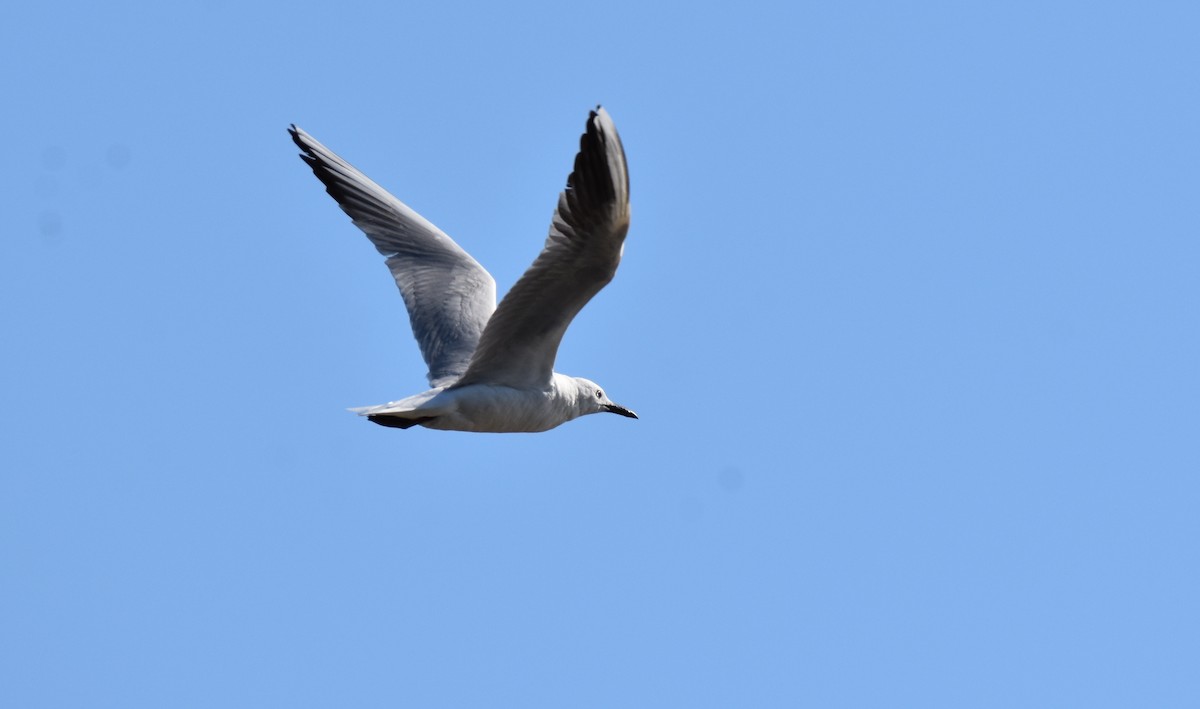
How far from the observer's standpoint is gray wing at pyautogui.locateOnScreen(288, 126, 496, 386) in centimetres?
1325

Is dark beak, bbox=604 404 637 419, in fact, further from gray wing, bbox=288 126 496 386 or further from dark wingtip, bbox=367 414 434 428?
dark wingtip, bbox=367 414 434 428

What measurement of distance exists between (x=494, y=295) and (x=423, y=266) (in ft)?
2.12

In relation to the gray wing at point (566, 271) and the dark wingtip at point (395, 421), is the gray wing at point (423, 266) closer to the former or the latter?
the dark wingtip at point (395, 421)

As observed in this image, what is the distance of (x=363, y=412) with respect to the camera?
11633mm

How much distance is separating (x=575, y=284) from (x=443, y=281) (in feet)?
10.1

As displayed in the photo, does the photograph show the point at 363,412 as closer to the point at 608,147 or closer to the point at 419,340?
the point at 419,340

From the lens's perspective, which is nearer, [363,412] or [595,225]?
[595,225]

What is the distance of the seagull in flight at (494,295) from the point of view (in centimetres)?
1052

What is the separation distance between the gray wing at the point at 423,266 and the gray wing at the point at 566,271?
0.92 m

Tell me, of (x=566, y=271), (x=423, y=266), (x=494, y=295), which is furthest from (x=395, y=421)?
(x=423, y=266)

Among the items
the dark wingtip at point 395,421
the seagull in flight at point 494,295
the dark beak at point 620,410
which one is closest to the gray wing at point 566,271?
the seagull in flight at point 494,295

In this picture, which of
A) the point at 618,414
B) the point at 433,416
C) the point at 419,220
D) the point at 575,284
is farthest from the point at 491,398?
the point at 419,220

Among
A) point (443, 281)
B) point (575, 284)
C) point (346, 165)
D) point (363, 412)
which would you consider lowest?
point (363, 412)

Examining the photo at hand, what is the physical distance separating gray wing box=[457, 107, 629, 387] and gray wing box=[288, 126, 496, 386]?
0.92m
